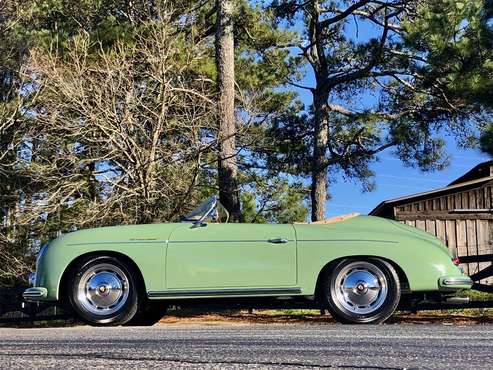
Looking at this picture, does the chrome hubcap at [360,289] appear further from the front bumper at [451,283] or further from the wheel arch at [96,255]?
the wheel arch at [96,255]

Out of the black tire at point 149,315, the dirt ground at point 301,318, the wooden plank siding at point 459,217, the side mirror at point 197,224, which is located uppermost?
the wooden plank siding at point 459,217

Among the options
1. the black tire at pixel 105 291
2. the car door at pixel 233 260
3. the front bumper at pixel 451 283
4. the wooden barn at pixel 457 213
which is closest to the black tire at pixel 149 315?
the black tire at pixel 105 291

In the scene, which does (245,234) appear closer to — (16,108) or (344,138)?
(16,108)

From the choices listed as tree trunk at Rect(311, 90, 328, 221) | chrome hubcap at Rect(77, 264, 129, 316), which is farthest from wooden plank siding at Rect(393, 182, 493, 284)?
chrome hubcap at Rect(77, 264, 129, 316)

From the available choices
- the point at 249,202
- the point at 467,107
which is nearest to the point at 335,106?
the point at 249,202

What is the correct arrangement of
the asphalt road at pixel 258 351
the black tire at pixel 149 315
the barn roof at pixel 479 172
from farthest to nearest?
A: the barn roof at pixel 479 172 < the black tire at pixel 149 315 < the asphalt road at pixel 258 351

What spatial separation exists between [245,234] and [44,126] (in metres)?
10.0

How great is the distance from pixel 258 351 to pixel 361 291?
2.56 metres

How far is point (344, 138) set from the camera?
19.6 m

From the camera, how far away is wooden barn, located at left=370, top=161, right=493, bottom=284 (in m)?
19.5

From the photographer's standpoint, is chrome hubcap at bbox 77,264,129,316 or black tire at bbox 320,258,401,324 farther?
chrome hubcap at bbox 77,264,129,316

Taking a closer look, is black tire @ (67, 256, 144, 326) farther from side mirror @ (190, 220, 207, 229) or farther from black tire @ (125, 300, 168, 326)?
side mirror @ (190, 220, 207, 229)

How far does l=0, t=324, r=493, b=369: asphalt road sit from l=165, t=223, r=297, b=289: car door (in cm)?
119

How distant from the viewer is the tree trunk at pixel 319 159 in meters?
18.3
